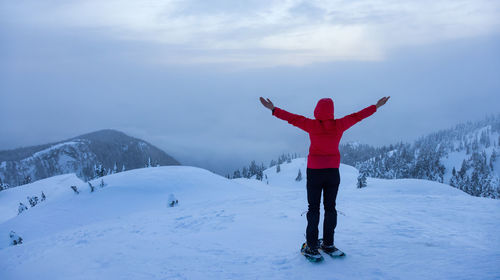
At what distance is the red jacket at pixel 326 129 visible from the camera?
5074 mm

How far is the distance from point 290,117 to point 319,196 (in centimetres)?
154

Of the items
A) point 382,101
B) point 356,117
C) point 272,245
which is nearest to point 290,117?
point 356,117

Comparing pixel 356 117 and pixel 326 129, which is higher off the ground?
pixel 356 117

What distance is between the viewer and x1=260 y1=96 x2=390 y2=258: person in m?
5.08

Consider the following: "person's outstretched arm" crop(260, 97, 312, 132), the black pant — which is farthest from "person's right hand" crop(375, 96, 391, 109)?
the black pant

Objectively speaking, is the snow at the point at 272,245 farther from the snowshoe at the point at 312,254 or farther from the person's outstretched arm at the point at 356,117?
the person's outstretched arm at the point at 356,117

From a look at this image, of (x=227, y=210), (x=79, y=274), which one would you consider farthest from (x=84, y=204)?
(x=79, y=274)

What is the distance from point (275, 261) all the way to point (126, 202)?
19585mm

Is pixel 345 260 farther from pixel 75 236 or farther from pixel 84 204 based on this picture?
pixel 84 204

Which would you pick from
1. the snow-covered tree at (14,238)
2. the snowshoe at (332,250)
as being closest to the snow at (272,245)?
the snowshoe at (332,250)

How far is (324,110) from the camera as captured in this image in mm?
5090

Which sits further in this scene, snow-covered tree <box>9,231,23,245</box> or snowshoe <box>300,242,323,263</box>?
snow-covered tree <box>9,231,23,245</box>

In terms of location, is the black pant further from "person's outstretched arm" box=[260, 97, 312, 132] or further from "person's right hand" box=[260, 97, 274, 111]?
"person's right hand" box=[260, 97, 274, 111]

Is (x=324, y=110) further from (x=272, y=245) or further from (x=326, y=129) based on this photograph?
(x=272, y=245)
